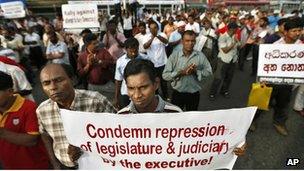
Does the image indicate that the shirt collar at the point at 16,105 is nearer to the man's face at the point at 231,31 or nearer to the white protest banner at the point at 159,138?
the white protest banner at the point at 159,138

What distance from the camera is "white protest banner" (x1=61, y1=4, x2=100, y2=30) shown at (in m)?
8.45

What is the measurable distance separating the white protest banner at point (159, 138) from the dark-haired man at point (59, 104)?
0.66 ft

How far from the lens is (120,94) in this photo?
5.17 m

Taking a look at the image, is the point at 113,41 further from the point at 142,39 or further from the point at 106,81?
the point at 106,81

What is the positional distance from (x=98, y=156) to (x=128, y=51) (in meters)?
2.61

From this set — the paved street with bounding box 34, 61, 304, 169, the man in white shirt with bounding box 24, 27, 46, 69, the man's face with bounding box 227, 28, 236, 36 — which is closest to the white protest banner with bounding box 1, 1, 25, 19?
the man in white shirt with bounding box 24, 27, 46, 69

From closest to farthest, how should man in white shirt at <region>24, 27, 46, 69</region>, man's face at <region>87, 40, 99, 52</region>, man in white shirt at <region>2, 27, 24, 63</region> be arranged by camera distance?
1. man's face at <region>87, 40, 99, 52</region>
2. man in white shirt at <region>2, 27, 24, 63</region>
3. man in white shirt at <region>24, 27, 46, 69</region>

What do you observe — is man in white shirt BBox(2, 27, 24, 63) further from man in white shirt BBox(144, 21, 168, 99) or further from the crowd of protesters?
man in white shirt BBox(144, 21, 168, 99)

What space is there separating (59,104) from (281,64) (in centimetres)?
318

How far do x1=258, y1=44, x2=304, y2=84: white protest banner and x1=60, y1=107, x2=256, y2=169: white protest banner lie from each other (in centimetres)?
249

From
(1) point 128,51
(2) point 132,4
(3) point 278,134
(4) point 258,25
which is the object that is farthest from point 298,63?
(2) point 132,4

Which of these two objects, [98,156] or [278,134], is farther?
[278,134]

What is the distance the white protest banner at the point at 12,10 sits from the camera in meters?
12.4

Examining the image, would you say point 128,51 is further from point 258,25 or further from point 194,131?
point 258,25
